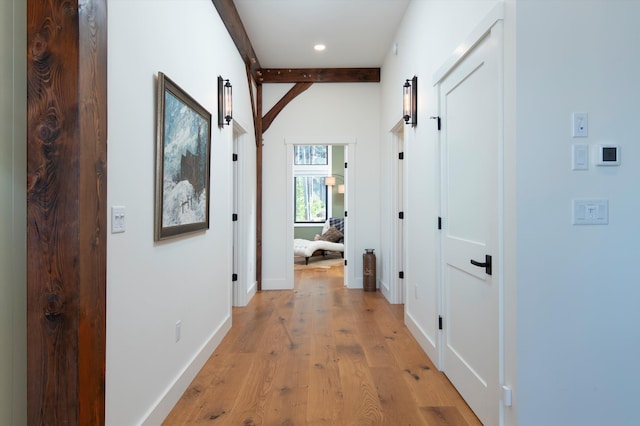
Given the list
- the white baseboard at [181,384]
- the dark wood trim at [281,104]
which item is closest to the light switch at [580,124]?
the white baseboard at [181,384]

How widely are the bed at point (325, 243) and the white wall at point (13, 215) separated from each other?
5.99 m

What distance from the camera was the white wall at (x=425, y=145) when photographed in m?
2.46

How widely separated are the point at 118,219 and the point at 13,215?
0.37 metres

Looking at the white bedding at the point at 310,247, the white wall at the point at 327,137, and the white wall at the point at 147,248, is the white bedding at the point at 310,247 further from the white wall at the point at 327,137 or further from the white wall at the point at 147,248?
the white wall at the point at 147,248

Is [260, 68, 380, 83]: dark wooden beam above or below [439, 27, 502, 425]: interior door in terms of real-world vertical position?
above

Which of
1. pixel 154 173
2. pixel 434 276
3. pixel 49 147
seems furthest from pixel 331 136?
pixel 49 147

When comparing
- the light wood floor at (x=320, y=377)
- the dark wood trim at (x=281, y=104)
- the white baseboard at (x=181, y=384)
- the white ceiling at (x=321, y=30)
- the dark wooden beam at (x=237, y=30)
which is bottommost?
the light wood floor at (x=320, y=377)

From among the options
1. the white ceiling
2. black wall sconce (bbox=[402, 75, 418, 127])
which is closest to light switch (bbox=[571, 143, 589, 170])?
black wall sconce (bbox=[402, 75, 418, 127])

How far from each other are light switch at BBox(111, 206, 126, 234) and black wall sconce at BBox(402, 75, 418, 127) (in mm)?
2550

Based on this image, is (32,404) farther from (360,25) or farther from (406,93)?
(360,25)

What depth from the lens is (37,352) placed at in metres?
1.25

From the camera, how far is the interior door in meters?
1.80

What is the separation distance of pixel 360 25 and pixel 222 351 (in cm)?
347

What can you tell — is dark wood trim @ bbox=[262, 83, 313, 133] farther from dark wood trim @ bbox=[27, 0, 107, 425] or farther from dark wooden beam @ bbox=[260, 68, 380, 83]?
dark wood trim @ bbox=[27, 0, 107, 425]
